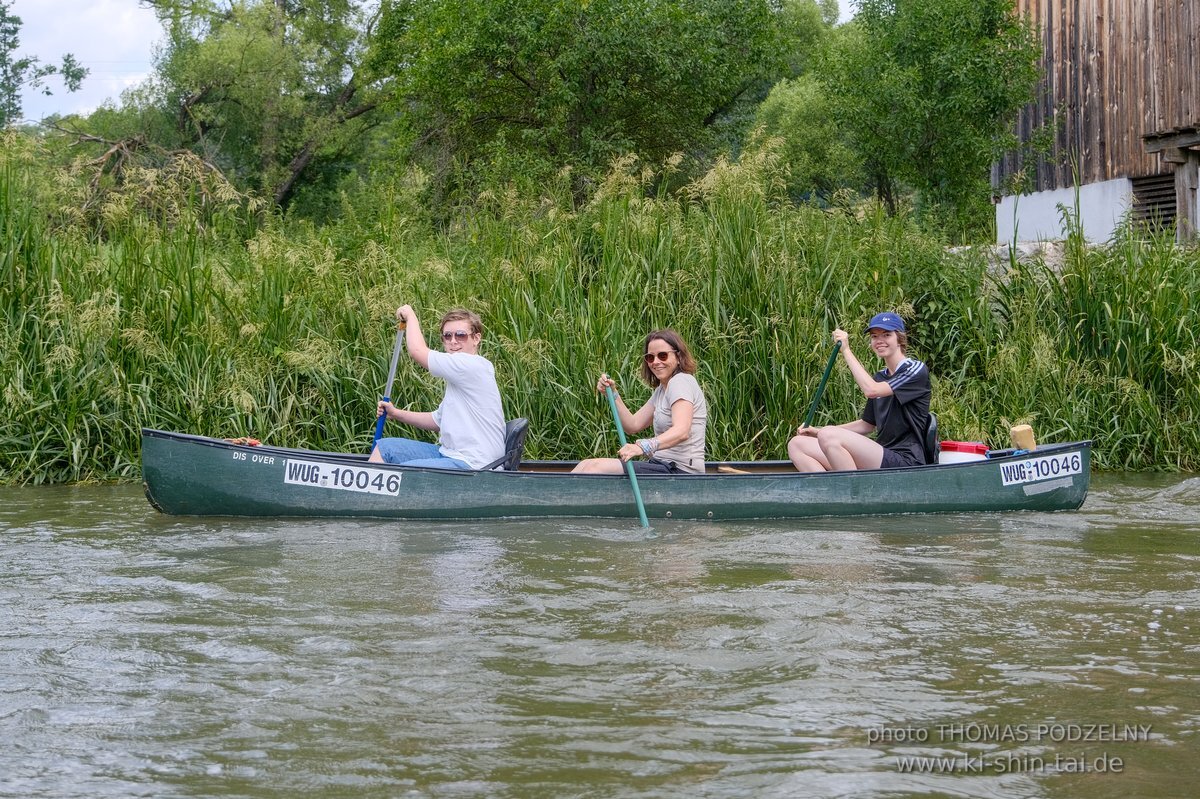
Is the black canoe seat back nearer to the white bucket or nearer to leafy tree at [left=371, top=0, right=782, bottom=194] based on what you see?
the white bucket

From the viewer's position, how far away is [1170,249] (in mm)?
11398

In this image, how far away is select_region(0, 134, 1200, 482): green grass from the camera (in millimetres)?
9836

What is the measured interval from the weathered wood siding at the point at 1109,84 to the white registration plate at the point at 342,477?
11072 millimetres

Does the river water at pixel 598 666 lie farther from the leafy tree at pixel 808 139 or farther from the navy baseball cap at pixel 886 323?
the leafy tree at pixel 808 139

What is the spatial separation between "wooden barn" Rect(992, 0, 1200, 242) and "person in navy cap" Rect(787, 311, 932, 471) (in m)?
7.92

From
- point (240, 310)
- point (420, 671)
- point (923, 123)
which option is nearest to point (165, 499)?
point (240, 310)

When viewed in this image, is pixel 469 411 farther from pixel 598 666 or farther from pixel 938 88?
pixel 938 88

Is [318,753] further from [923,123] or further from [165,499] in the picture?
[923,123]

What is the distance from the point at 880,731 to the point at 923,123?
13.8 m

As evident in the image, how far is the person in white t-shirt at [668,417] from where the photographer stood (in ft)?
26.4

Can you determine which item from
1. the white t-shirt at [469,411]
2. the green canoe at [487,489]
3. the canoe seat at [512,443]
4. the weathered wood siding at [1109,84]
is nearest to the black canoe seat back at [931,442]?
the green canoe at [487,489]

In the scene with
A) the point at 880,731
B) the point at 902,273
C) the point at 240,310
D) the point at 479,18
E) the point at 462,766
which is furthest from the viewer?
the point at 479,18

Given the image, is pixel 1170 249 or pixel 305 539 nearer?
pixel 305 539

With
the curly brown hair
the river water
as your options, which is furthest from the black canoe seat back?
the curly brown hair
